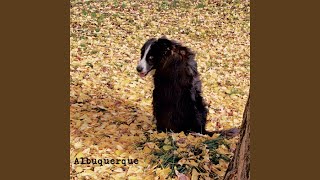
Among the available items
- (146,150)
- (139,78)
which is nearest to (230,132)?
(146,150)

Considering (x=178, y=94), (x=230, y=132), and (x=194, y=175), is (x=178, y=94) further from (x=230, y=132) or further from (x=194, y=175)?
(x=194, y=175)

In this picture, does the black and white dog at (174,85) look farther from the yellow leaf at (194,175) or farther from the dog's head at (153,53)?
the yellow leaf at (194,175)

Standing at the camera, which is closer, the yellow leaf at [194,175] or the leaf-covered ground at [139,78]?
the yellow leaf at [194,175]

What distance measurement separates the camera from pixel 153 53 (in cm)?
622

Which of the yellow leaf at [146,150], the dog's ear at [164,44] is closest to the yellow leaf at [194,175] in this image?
the yellow leaf at [146,150]

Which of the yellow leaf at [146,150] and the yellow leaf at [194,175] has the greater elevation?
the yellow leaf at [146,150]

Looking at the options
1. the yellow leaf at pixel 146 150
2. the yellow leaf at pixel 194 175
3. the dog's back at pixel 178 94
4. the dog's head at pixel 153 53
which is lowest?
the yellow leaf at pixel 194 175

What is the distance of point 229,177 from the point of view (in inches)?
244

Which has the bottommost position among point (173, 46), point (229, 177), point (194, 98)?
point (229, 177)

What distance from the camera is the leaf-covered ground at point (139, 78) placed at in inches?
245

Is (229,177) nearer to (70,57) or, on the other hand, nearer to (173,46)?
(173,46)

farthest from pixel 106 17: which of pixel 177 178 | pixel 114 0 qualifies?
pixel 177 178

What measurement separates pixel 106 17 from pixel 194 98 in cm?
109

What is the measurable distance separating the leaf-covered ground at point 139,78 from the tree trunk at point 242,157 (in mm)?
56
